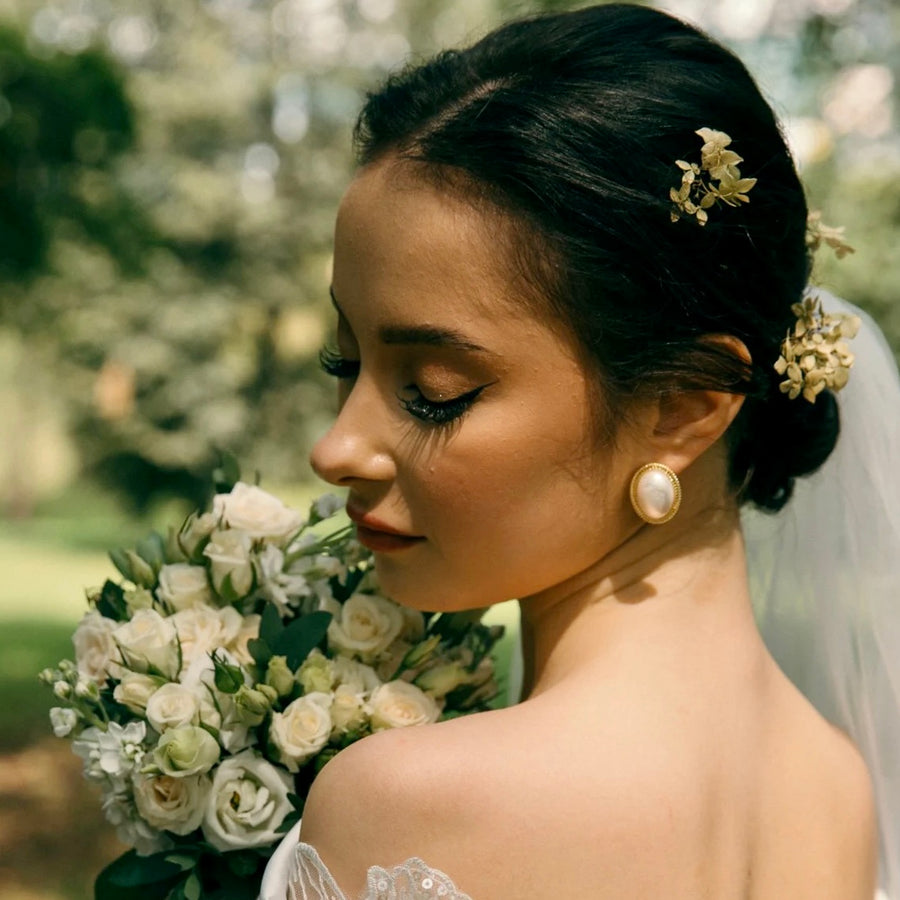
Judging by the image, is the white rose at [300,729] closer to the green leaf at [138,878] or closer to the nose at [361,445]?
the green leaf at [138,878]

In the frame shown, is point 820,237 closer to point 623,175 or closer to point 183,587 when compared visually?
point 623,175

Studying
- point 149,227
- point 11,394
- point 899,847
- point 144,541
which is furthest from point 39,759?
point 11,394

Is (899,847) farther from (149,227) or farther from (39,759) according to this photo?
(149,227)

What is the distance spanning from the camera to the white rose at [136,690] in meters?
2.14

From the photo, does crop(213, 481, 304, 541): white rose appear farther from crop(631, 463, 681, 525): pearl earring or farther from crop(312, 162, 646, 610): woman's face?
crop(631, 463, 681, 525): pearl earring

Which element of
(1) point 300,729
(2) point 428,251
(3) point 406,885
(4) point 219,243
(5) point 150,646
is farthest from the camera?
(4) point 219,243

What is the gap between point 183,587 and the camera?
235cm

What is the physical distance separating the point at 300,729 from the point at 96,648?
0.51m

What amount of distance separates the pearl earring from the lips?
38cm

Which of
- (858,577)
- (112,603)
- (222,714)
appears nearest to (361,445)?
(222,714)

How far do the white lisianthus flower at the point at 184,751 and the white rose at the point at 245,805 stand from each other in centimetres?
4

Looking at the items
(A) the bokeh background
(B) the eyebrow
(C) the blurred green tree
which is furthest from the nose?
(C) the blurred green tree

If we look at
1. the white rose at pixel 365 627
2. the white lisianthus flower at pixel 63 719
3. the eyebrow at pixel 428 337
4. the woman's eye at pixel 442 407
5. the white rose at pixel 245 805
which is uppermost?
the eyebrow at pixel 428 337

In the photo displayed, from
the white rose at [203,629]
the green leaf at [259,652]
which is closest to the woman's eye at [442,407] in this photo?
the green leaf at [259,652]
